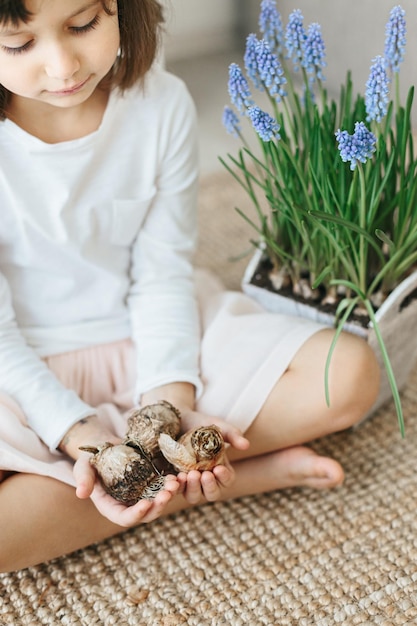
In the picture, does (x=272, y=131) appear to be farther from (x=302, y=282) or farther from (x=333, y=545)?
(x=333, y=545)

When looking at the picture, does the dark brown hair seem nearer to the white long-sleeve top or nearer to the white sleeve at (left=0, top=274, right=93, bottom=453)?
the white long-sleeve top

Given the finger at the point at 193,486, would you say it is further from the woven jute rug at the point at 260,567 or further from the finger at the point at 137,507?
the woven jute rug at the point at 260,567

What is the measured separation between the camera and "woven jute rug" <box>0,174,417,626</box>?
86 centimetres

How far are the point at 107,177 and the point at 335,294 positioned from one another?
357 millimetres

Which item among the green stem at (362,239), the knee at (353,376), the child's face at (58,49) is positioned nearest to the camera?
the child's face at (58,49)

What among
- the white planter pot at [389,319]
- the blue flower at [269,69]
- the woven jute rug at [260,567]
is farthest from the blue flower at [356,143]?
the woven jute rug at [260,567]

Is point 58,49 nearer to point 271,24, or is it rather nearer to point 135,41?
point 135,41

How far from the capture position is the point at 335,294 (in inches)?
40.9

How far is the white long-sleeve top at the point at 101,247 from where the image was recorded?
92 centimetres

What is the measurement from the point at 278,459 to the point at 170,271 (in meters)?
0.31

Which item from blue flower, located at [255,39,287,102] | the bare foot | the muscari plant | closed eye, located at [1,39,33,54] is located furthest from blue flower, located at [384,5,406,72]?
the bare foot

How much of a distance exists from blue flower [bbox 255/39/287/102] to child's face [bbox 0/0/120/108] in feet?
0.53

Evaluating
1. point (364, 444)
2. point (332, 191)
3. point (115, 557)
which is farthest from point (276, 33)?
point (115, 557)

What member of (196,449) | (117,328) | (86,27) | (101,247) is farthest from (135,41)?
(196,449)
